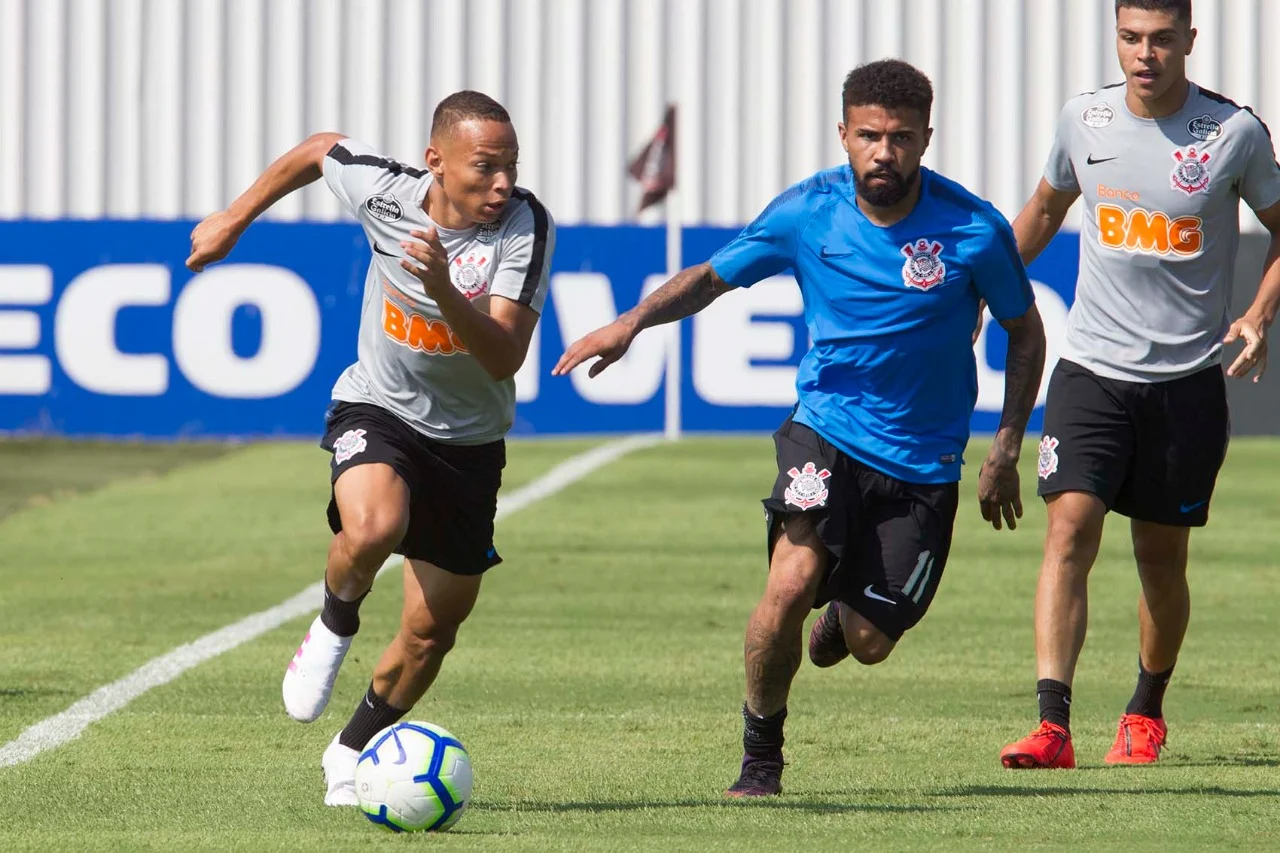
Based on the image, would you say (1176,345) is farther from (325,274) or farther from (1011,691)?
(325,274)

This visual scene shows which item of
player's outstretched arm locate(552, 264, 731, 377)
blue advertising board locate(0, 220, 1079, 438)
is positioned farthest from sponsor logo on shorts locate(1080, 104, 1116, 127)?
blue advertising board locate(0, 220, 1079, 438)

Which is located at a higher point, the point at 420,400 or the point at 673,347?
the point at 420,400

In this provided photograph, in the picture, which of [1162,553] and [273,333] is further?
[273,333]

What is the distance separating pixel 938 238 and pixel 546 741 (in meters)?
2.05

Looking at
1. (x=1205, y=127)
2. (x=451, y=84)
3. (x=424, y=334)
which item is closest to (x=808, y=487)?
(x=424, y=334)

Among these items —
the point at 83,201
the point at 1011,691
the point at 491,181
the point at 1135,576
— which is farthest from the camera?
the point at 83,201

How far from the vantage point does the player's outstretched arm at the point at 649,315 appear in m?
5.66

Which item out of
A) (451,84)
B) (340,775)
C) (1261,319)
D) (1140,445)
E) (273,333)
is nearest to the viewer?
(340,775)

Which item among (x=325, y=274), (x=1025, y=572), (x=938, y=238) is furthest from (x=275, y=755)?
(x=325, y=274)

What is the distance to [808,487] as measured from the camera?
5.88 m

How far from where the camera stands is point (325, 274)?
1898 cm

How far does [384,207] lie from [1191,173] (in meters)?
2.36

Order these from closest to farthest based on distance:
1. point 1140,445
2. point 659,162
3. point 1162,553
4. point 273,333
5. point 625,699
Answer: point 1140,445, point 1162,553, point 625,699, point 273,333, point 659,162

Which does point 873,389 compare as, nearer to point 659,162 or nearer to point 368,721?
point 368,721
